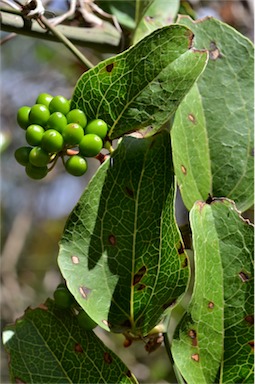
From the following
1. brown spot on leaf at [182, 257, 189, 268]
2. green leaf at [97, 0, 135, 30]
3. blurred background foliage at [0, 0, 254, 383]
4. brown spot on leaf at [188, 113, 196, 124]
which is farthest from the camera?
blurred background foliage at [0, 0, 254, 383]

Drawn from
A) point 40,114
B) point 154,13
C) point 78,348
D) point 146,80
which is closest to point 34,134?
point 40,114

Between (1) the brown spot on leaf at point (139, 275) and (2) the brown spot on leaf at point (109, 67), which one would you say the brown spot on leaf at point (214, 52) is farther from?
(1) the brown spot on leaf at point (139, 275)

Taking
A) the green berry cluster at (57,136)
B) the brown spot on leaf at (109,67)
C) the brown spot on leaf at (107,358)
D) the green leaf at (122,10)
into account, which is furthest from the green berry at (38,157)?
the green leaf at (122,10)

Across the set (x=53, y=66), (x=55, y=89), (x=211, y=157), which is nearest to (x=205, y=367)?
(x=211, y=157)

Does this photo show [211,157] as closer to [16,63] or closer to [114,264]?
[114,264]

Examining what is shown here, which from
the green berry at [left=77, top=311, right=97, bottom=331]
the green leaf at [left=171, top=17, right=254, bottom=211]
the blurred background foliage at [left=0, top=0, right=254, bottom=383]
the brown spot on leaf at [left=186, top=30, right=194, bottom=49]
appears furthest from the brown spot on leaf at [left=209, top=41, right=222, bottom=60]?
the blurred background foliage at [left=0, top=0, right=254, bottom=383]

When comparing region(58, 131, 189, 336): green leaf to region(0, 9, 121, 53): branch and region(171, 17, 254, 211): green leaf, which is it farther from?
region(0, 9, 121, 53): branch
